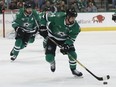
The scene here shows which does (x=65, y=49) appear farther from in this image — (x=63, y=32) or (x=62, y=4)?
(x=62, y=4)

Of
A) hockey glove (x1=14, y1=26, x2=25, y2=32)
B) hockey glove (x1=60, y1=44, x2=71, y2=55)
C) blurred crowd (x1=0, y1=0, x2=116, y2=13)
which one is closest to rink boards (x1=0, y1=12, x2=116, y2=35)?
blurred crowd (x1=0, y1=0, x2=116, y2=13)

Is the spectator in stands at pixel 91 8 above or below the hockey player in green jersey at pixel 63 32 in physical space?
below

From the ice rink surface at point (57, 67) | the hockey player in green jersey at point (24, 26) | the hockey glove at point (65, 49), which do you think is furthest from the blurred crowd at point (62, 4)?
the hockey glove at point (65, 49)

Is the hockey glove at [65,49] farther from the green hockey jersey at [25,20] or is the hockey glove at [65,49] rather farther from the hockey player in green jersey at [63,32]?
the green hockey jersey at [25,20]

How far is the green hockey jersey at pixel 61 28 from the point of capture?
476 cm

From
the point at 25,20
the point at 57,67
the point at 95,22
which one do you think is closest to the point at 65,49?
the point at 57,67

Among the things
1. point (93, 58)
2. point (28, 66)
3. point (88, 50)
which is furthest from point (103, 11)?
point (28, 66)

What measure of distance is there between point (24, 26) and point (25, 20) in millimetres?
142

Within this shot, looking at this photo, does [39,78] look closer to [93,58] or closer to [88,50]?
[93,58]

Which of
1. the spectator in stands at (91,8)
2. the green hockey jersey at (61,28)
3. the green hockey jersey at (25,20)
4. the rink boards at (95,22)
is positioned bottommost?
the rink boards at (95,22)

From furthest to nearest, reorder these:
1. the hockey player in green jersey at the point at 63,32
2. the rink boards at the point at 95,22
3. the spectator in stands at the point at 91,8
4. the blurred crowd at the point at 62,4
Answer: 1. the spectator in stands at the point at 91,8
2. the blurred crowd at the point at 62,4
3. the rink boards at the point at 95,22
4. the hockey player in green jersey at the point at 63,32

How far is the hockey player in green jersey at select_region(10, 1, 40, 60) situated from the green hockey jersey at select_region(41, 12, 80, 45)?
138 cm

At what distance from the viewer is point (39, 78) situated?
5070 mm

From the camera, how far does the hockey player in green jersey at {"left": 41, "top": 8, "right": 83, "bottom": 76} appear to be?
4742 mm
